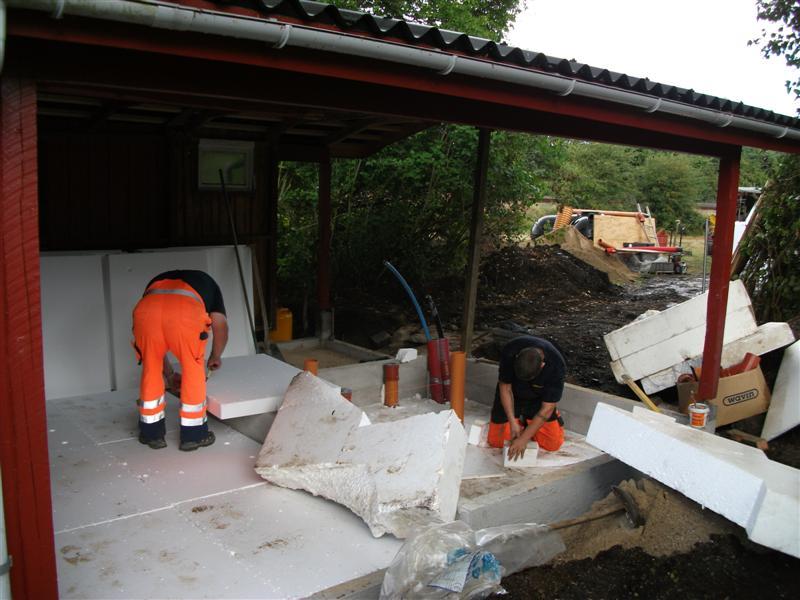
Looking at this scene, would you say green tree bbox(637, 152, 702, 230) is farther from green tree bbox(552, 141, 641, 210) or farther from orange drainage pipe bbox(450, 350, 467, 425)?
orange drainage pipe bbox(450, 350, 467, 425)

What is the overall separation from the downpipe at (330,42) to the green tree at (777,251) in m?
4.01

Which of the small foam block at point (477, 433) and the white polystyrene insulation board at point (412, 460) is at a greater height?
the white polystyrene insulation board at point (412, 460)

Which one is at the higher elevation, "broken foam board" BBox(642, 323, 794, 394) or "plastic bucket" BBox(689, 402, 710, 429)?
"broken foam board" BBox(642, 323, 794, 394)

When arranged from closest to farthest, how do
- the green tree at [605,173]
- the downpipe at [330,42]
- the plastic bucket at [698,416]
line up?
the downpipe at [330,42] < the plastic bucket at [698,416] < the green tree at [605,173]

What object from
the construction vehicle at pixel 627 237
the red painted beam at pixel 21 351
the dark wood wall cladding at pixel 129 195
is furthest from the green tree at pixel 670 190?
the red painted beam at pixel 21 351

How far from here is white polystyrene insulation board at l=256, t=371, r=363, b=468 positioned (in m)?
4.58

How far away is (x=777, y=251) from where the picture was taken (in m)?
8.38

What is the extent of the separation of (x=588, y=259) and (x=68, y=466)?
13826 millimetres

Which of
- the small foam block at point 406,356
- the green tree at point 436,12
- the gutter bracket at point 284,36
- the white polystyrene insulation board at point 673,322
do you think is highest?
the green tree at point 436,12

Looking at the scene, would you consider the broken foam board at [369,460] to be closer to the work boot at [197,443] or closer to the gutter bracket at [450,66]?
the work boot at [197,443]

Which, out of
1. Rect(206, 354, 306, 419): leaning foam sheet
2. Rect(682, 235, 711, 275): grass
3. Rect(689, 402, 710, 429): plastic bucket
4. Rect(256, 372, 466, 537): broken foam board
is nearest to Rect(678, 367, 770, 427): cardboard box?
Rect(689, 402, 710, 429): plastic bucket

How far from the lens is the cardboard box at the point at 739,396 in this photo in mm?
6164

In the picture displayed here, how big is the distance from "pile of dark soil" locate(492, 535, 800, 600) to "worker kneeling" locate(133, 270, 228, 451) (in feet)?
8.32

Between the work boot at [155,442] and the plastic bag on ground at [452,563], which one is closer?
the plastic bag on ground at [452,563]
